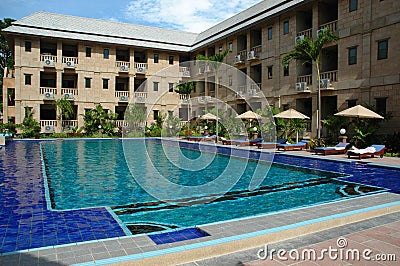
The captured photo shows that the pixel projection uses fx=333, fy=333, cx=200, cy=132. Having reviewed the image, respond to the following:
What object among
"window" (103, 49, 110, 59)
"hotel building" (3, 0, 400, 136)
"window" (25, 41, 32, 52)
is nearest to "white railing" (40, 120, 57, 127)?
"hotel building" (3, 0, 400, 136)

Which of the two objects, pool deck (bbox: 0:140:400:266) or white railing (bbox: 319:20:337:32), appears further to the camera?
white railing (bbox: 319:20:337:32)

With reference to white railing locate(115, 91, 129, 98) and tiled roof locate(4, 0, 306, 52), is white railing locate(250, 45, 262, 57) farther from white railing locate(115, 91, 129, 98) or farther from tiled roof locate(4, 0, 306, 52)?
white railing locate(115, 91, 129, 98)

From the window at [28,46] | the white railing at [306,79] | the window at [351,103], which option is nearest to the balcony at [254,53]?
the white railing at [306,79]

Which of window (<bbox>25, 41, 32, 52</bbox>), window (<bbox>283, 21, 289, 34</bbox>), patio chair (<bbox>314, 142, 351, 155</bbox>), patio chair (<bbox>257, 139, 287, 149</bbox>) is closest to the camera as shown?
patio chair (<bbox>314, 142, 351, 155</bbox>)

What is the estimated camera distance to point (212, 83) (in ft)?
114

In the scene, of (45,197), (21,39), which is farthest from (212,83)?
(45,197)

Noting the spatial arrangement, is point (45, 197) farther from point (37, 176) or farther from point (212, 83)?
point (212, 83)

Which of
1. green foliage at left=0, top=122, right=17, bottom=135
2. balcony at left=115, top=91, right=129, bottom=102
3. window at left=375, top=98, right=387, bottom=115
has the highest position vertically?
balcony at left=115, top=91, right=129, bottom=102

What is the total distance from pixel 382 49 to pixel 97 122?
963 inches

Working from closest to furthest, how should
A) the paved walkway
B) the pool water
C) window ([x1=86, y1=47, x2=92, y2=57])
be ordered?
the paved walkway → the pool water → window ([x1=86, y1=47, x2=92, y2=57])

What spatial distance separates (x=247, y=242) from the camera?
15.0ft

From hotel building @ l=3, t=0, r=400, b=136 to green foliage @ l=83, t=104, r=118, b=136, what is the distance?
1716mm

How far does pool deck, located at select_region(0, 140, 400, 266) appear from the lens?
3975 millimetres

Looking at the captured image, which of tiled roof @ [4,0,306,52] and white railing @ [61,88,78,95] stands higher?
tiled roof @ [4,0,306,52]
